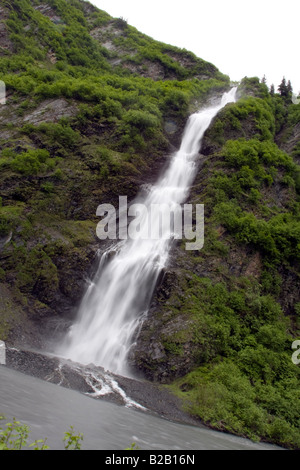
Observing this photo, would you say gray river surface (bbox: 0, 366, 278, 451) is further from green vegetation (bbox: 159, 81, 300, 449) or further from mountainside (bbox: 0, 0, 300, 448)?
mountainside (bbox: 0, 0, 300, 448)

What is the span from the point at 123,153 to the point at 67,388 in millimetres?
20602

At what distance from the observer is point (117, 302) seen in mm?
20234

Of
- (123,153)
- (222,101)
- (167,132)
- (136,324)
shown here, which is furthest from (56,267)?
(222,101)

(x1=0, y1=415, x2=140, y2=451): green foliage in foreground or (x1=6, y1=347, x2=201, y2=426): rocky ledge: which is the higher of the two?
(x1=0, y1=415, x2=140, y2=451): green foliage in foreground

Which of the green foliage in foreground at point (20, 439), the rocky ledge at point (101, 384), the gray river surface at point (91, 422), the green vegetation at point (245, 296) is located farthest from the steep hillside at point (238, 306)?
the green foliage in foreground at point (20, 439)

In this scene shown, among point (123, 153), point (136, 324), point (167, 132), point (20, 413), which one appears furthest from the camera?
point (167, 132)

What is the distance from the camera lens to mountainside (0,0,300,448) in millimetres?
16672

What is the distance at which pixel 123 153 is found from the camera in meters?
29.1

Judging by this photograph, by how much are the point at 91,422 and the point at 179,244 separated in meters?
14.4

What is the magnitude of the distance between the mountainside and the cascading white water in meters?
0.83

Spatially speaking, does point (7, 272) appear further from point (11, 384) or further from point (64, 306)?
point (11, 384)

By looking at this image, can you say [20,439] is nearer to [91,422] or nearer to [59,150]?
[91,422]

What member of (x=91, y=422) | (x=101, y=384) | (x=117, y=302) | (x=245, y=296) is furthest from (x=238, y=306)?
(x=91, y=422)

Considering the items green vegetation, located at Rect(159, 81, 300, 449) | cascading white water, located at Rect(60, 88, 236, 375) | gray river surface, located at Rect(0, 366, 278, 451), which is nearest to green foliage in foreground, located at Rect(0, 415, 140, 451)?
gray river surface, located at Rect(0, 366, 278, 451)
